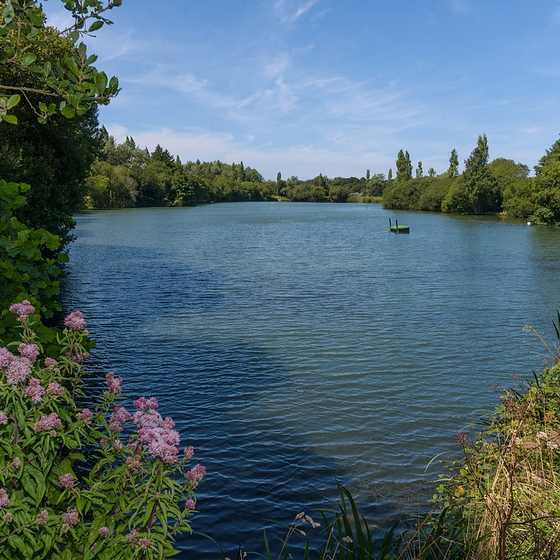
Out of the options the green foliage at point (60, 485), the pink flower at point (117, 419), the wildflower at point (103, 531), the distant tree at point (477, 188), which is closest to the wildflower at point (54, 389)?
the green foliage at point (60, 485)

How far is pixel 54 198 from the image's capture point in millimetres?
21406

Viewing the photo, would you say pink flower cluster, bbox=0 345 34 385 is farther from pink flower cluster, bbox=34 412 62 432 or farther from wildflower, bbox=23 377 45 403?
pink flower cluster, bbox=34 412 62 432

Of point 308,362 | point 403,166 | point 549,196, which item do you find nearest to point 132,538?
point 308,362

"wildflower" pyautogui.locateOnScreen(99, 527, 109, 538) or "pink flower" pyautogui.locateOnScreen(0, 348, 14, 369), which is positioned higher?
"pink flower" pyautogui.locateOnScreen(0, 348, 14, 369)

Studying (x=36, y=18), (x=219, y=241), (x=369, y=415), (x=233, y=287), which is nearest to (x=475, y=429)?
(x=369, y=415)

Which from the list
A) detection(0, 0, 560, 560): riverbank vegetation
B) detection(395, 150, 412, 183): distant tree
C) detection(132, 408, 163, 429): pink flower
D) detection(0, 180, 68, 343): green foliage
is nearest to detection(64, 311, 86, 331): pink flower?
detection(0, 0, 560, 560): riverbank vegetation

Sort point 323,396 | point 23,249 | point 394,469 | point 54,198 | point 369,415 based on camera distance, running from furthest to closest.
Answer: point 54,198 → point 323,396 → point 369,415 → point 394,469 → point 23,249

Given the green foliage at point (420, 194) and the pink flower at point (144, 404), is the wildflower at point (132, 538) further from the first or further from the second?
the green foliage at point (420, 194)

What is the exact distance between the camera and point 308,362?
13.9 m

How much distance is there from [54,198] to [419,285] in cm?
1738

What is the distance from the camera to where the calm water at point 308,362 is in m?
8.12

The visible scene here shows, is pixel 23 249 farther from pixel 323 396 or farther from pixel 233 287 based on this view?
pixel 233 287

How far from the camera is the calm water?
26.7 ft

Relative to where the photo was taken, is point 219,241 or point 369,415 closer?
point 369,415
